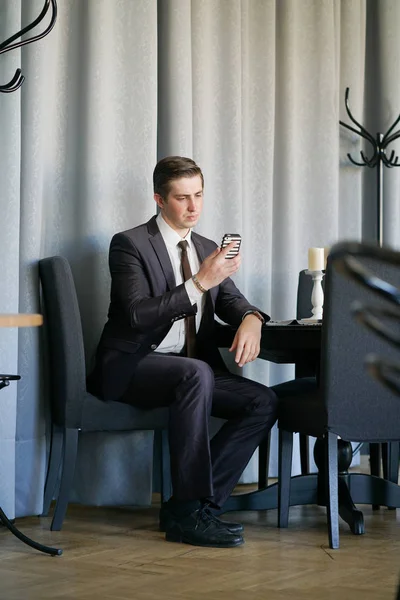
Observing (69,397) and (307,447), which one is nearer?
(69,397)

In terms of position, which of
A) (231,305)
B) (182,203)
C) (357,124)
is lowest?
(231,305)

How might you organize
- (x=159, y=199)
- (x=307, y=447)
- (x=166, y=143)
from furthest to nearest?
(x=307, y=447) < (x=166, y=143) < (x=159, y=199)

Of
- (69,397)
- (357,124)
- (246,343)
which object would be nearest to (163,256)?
(246,343)

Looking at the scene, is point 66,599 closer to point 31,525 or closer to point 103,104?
point 31,525

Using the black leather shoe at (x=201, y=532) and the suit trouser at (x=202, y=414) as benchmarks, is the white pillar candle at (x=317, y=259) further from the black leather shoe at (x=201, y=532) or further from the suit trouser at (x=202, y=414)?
the black leather shoe at (x=201, y=532)

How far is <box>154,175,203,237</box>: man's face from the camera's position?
330 cm

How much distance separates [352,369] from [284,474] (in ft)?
1.64

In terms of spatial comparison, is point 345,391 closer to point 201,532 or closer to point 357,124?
point 201,532

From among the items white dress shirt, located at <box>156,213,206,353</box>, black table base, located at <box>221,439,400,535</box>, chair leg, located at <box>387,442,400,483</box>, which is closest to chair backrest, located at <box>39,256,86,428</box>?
white dress shirt, located at <box>156,213,206,353</box>

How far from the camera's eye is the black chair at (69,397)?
3.12 metres

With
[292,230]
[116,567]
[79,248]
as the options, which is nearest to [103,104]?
[79,248]

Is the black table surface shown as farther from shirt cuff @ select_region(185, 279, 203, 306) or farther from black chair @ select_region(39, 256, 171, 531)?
black chair @ select_region(39, 256, 171, 531)

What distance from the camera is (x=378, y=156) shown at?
473 cm

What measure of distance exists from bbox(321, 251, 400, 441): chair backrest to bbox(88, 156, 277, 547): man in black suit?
1.30 feet
